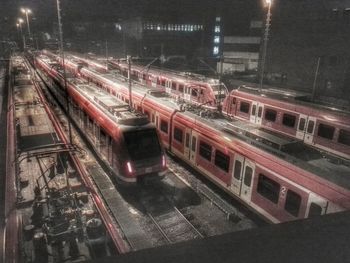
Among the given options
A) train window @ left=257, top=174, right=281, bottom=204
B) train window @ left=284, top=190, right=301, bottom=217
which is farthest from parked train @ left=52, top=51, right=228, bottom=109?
train window @ left=284, top=190, right=301, bottom=217

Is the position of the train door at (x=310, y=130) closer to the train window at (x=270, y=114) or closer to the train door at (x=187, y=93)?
the train window at (x=270, y=114)

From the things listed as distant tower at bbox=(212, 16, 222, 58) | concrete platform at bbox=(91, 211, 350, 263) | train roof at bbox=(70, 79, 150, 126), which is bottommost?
train roof at bbox=(70, 79, 150, 126)

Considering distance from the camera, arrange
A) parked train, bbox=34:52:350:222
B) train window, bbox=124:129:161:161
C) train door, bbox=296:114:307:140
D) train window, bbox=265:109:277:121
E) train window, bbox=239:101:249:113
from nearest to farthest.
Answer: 1. parked train, bbox=34:52:350:222
2. train window, bbox=124:129:161:161
3. train door, bbox=296:114:307:140
4. train window, bbox=265:109:277:121
5. train window, bbox=239:101:249:113

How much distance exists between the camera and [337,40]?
37.2 metres

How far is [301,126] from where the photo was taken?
18.5m

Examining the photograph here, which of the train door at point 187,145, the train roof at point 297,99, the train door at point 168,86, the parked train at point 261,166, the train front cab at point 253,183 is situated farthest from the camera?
the train door at point 168,86

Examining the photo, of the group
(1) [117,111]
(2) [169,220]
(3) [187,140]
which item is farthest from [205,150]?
(1) [117,111]

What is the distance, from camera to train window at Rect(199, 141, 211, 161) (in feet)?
47.6

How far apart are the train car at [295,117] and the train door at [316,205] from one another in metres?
8.43

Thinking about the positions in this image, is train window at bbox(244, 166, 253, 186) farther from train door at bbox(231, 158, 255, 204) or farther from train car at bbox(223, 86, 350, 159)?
train car at bbox(223, 86, 350, 159)

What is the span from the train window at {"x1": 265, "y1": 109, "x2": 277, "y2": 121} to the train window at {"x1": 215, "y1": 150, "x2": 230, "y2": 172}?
8206 mm

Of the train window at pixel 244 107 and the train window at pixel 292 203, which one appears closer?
the train window at pixel 292 203

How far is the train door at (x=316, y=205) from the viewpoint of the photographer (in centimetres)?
908

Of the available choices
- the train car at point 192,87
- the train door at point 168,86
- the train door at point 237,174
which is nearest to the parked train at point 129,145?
the train door at point 237,174
